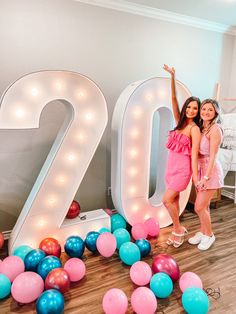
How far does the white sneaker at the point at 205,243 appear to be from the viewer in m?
2.25

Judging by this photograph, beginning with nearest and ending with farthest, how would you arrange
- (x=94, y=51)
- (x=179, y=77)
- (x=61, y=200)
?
(x=61, y=200), (x=94, y=51), (x=179, y=77)

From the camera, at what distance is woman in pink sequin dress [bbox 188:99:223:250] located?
200 centimetres

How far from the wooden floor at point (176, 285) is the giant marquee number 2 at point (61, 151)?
309mm

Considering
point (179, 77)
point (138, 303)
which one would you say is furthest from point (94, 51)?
point (138, 303)

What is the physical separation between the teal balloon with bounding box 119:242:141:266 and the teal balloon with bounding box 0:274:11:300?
83cm

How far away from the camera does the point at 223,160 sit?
10.2ft

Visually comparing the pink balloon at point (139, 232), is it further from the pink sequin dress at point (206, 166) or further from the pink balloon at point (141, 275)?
the pink sequin dress at point (206, 166)

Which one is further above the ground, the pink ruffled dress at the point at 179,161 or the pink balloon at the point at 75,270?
the pink ruffled dress at the point at 179,161

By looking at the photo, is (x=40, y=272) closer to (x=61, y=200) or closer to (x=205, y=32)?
(x=61, y=200)

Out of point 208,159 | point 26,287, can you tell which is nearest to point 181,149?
point 208,159

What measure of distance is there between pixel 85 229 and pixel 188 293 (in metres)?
1.08

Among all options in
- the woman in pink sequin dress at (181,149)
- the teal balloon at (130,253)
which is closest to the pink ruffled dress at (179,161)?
the woman in pink sequin dress at (181,149)

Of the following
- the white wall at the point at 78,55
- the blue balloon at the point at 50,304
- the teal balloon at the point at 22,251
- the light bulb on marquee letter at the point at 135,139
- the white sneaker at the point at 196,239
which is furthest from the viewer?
the white sneaker at the point at 196,239

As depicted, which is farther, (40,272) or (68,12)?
(68,12)
